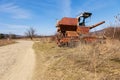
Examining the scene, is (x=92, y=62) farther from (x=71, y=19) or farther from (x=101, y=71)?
(x=71, y=19)

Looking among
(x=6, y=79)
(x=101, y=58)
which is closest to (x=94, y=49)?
(x=101, y=58)

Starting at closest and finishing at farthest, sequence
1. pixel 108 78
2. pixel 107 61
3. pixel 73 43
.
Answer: pixel 108 78 → pixel 107 61 → pixel 73 43

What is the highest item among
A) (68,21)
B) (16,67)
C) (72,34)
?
(68,21)

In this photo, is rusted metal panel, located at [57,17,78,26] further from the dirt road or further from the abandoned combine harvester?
the dirt road

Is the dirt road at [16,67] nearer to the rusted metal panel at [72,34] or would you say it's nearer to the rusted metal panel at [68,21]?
the rusted metal panel at [72,34]

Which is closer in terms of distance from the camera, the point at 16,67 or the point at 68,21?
the point at 16,67

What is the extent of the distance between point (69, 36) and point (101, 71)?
46.6 feet

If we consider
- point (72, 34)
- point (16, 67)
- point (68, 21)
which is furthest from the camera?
point (68, 21)

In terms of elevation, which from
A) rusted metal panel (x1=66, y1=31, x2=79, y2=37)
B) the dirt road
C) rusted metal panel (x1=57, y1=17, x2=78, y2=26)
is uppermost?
rusted metal panel (x1=57, y1=17, x2=78, y2=26)

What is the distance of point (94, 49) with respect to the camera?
8703 millimetres

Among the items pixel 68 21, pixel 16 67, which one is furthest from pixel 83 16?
pixel 16 67

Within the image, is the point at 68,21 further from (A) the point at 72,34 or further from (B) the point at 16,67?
(B) the point at 16,67

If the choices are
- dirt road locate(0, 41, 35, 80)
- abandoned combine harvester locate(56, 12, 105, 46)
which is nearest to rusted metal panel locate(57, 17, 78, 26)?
abandoned combine harvester locate(56, 12, 105, 46)

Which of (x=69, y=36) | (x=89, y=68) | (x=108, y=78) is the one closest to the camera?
(x=108, y=78)
